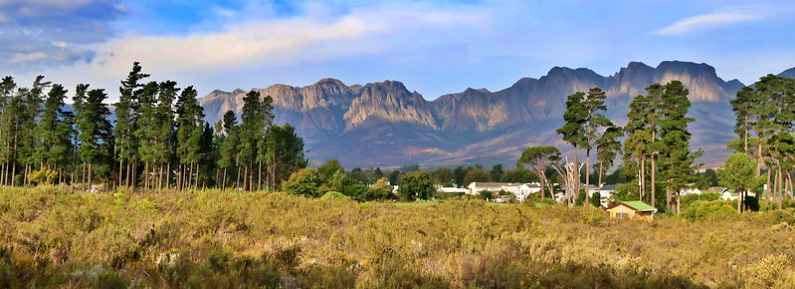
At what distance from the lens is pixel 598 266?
926 cm

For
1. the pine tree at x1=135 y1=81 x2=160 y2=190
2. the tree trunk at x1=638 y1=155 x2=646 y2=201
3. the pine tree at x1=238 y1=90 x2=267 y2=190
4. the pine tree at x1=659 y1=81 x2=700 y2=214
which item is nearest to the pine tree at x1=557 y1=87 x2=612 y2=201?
the tree trunk at x1=638 y1=155 x2=646 y2=201

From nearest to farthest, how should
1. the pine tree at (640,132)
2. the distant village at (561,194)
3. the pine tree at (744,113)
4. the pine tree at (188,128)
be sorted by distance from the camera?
1. the distant village at (561,194)
2. the pine tree at (640,132)
3. the pine tree at (744,113)
4. the pine tree at (188,128)

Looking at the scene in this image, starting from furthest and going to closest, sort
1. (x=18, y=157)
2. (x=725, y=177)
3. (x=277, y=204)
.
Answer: (x=18, y=157), (x=725, y=177), (x=277, y=204)

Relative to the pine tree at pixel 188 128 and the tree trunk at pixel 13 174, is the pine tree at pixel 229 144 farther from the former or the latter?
the tree trunk at pixel 13 174

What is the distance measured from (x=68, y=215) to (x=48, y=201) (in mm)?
3840

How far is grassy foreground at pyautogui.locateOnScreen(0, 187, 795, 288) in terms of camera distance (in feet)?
24.1

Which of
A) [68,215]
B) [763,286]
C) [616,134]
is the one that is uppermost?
[616,134]

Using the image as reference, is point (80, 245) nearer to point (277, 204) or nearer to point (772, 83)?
point (277, 204)

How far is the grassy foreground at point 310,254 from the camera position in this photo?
24.1ft

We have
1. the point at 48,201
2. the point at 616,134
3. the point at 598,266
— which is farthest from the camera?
the point at 616,134

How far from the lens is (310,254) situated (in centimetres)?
941

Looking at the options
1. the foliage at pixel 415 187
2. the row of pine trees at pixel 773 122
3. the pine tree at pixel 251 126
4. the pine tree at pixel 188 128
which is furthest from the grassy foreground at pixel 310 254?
the foliage at pixel 415 187

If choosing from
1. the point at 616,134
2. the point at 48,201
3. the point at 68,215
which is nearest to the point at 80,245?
the point at 68,215

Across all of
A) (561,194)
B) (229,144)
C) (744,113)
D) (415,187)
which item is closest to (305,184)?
(229,144)
